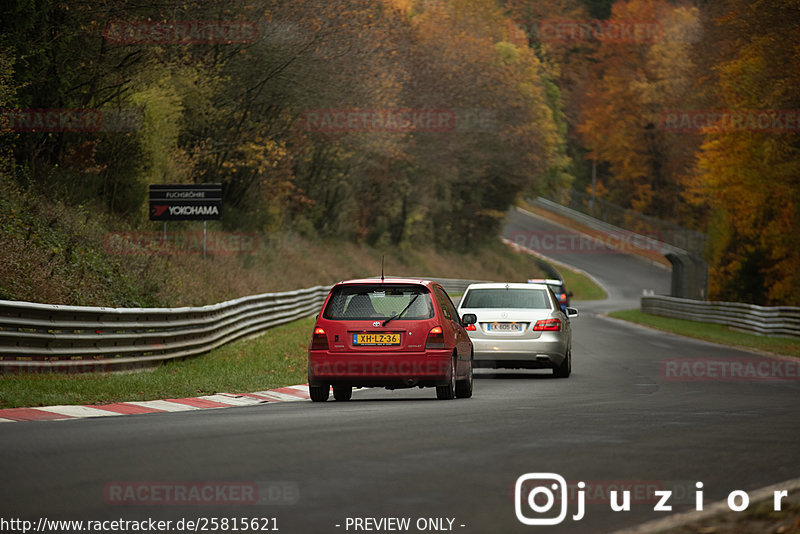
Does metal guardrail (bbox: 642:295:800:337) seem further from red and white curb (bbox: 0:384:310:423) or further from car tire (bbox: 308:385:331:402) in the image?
car tire (bbox: 308:385:331:402)

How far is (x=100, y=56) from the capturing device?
29.9 meters

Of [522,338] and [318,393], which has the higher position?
[522,338]

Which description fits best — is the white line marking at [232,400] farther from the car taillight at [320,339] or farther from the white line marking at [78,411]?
the white line marking at [78,411]

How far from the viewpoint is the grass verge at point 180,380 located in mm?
14133

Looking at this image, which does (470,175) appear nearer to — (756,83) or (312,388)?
(756,83)

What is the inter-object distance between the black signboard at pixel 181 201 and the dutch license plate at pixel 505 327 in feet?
32.1

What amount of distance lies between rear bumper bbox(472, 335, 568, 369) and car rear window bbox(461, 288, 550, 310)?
2.95ft

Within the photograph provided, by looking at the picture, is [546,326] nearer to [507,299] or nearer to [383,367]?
[507,299]

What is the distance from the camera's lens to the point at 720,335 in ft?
123

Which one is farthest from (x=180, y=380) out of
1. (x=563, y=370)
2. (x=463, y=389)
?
(x=563, y=370)

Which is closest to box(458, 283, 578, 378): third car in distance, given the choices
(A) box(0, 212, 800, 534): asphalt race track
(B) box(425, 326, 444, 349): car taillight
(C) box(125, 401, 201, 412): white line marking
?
(A) box(0, 212, 800, 534): asphalt race track

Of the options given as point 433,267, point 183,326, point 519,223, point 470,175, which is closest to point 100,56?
point 183,326

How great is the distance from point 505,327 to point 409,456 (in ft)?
38.0

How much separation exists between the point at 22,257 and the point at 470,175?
186ft
